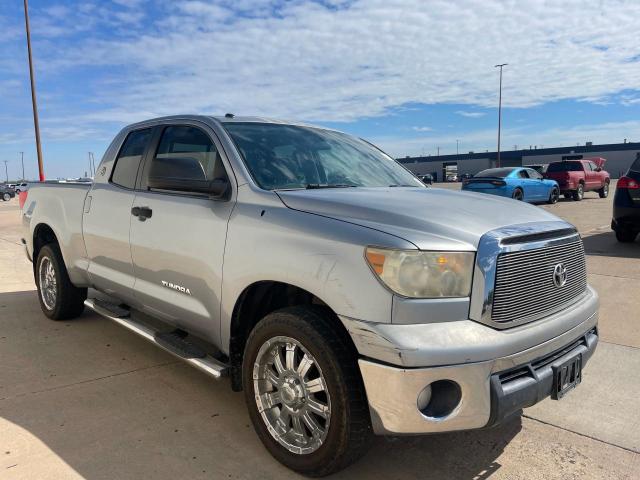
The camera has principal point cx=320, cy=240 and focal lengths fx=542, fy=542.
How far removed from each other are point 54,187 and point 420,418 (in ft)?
14.3

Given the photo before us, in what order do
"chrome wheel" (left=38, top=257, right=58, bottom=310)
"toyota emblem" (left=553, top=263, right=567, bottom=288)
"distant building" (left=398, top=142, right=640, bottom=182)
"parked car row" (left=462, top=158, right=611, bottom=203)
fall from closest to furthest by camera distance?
→ "toyota emblem" (left=553, top=263, right=567, bottom=288) < "chrome wheel" (left=38, top=257, right=58, bottom=310) < "parked car row" (left=462, top=158, right=611, bottom=203) < "distant building" (left=398, top=142, right=640, bottom=182)

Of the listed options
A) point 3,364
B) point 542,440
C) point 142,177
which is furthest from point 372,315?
point 3,364

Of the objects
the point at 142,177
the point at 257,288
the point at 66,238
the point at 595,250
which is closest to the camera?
the point at 257,288

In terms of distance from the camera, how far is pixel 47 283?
5.54m

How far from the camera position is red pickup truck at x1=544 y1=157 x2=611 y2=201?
2225 cm

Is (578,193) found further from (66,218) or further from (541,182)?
(66,218)

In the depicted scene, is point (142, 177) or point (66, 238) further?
point (66, 238)

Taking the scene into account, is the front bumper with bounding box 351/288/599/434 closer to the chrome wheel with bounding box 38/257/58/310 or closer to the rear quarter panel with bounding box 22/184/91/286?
the rear quarter panel with bounding box 22/184/91/286

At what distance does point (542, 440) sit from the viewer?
3127mm

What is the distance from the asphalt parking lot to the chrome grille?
87cm

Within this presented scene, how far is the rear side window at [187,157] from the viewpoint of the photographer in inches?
128

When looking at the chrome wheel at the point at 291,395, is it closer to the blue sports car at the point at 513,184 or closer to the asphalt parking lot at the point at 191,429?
the asphalt parking lot at the point at 191,429

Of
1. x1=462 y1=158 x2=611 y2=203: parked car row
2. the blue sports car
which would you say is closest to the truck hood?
the blue sports car

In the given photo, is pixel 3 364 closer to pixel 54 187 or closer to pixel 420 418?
pixel 54 187
